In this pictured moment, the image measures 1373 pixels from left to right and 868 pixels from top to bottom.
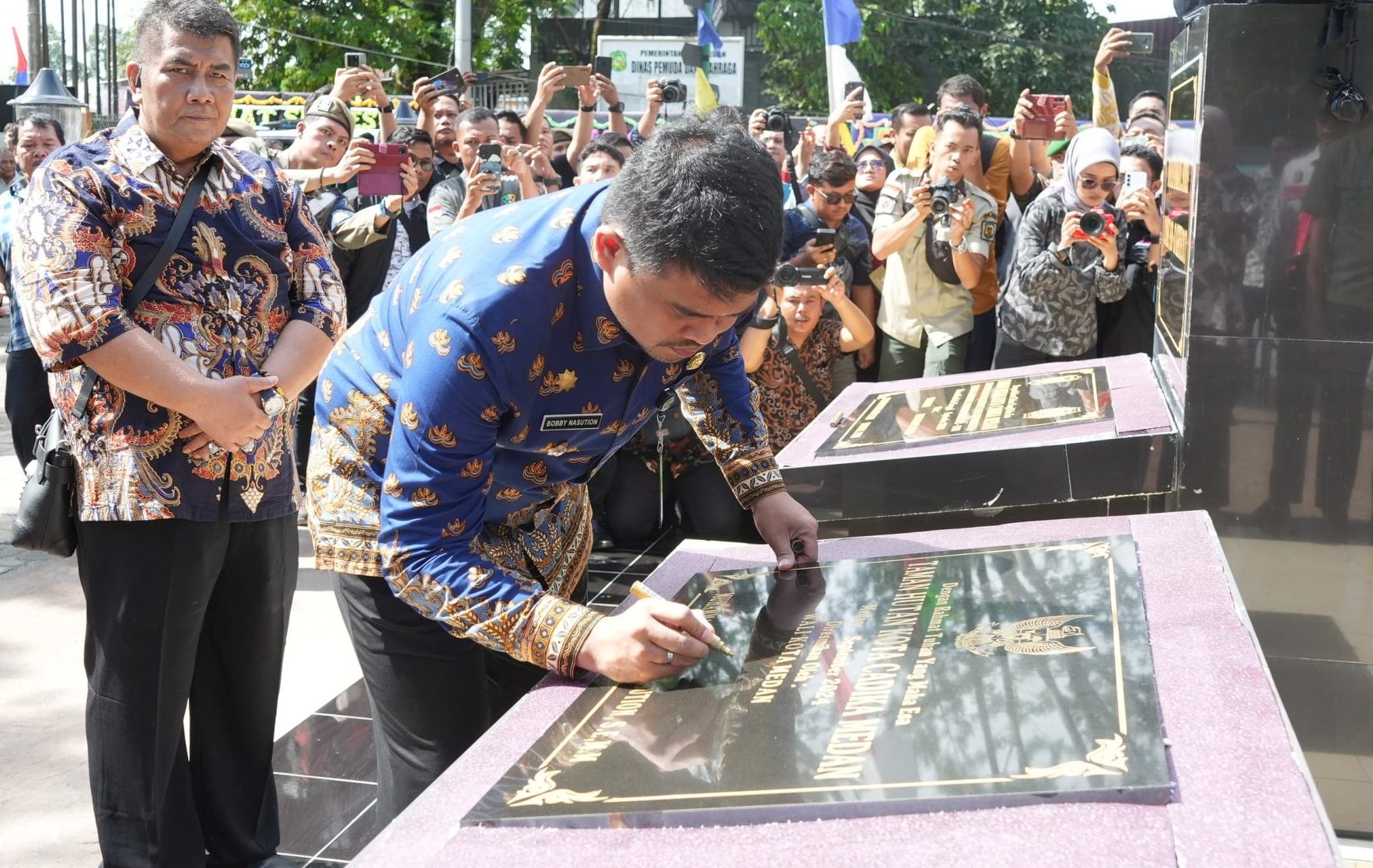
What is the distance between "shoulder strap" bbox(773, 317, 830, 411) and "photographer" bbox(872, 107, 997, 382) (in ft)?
1.50

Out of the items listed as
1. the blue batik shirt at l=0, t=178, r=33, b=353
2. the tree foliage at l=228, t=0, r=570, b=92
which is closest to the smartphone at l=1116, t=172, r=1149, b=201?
the blue batik shirt at l=0, t=178, r=33, b=353

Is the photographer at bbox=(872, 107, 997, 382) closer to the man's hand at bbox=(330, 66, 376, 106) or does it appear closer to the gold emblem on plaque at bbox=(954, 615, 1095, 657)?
the man's hand at bbox=(330, 66, 376, 106)

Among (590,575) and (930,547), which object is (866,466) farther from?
(590,575)

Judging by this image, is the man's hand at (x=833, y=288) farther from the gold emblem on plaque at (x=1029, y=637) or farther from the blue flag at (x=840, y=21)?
the blue flag at (x=840, y=21)

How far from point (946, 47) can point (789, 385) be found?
22547 mm

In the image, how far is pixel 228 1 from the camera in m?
26.4

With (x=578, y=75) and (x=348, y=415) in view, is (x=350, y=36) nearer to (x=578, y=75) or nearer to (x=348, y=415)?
(x=578, y=75)

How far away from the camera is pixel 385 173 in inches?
192

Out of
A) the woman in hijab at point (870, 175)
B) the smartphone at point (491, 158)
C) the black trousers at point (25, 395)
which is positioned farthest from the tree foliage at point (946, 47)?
the black trousers at point (25, 395)

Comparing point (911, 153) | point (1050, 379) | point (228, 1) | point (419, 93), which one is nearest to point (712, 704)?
point (1050, 379)

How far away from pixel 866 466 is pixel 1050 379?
3.33ft

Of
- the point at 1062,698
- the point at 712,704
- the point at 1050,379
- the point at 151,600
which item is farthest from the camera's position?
the point at 1050,379

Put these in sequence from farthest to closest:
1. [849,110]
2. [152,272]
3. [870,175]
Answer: [849,110], [870,175], [152,272]

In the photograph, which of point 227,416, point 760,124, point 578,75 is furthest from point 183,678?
point 578,75
